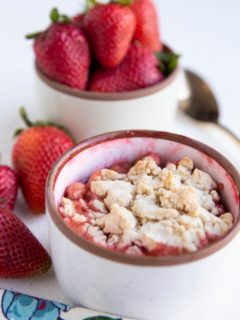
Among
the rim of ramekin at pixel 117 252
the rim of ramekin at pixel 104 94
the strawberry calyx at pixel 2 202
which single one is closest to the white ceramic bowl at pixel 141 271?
the rim of ramekin at pixel 117 252

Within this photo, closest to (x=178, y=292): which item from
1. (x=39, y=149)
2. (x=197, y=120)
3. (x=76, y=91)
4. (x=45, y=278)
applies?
(x=45, y=278)

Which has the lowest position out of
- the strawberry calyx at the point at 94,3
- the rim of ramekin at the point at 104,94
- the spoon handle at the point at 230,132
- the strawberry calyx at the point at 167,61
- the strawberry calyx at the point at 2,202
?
the strawberry calyx at the point at 2,202

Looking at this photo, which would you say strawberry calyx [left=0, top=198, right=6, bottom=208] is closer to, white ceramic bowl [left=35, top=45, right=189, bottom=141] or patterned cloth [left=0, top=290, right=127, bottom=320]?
patterned cloth [left=0, top=290, right=127, bottom=320]

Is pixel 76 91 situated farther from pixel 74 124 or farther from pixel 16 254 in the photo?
pixel 16 254

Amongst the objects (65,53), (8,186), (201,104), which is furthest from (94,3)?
(8,186)

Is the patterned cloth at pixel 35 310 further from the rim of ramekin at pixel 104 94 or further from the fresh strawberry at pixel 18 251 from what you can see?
the rim of ramekin at pixel 104 94
